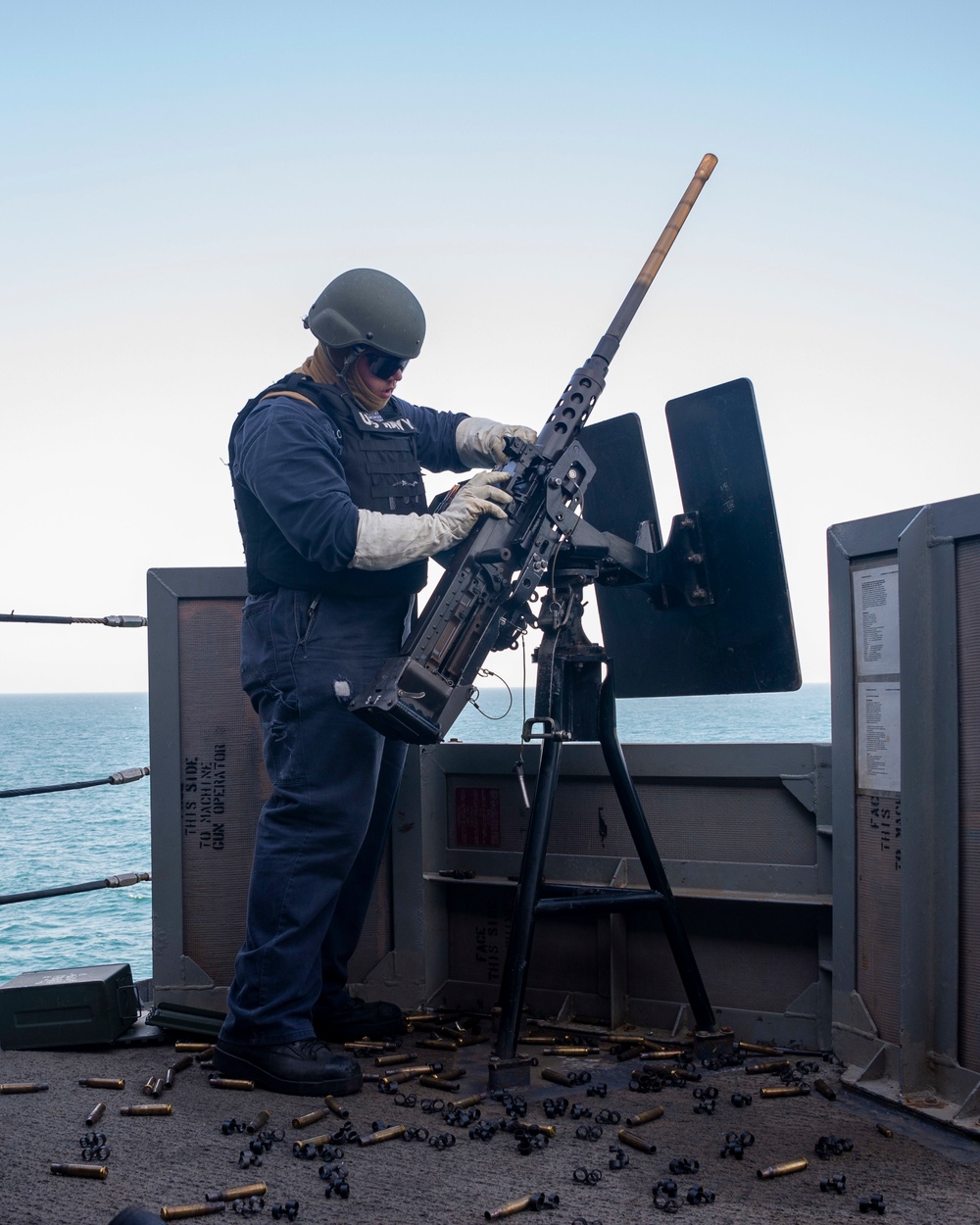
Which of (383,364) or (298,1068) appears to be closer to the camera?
(298,1068)

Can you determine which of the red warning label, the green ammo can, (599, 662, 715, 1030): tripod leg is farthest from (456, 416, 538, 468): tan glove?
the green ammo can

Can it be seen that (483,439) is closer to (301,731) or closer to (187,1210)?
(301,731)

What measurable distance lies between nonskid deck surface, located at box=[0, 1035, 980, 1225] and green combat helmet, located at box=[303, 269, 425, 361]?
2094mm

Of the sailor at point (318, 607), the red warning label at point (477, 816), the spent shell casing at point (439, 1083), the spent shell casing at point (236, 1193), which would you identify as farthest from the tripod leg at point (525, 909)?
the spent shell casing at point (236, 1193)

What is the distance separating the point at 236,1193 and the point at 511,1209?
0.57 meters

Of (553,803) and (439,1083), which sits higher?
(553,803)

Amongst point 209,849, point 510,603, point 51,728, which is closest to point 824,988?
point 510,603

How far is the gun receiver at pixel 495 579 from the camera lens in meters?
2.98

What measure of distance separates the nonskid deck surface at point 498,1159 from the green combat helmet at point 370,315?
209 centimetres

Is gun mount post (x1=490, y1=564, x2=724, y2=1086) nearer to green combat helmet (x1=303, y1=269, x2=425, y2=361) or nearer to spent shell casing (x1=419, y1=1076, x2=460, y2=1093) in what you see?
spent shell casing (x1=419, y1=1076, x2=460, y2=1093)

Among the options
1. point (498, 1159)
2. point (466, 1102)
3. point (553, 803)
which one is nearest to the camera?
point (498, 1159)

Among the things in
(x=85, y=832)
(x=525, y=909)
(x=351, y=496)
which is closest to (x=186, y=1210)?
(x=525, y=909)

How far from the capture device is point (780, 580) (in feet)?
11.1

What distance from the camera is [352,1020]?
3473 millimetres
